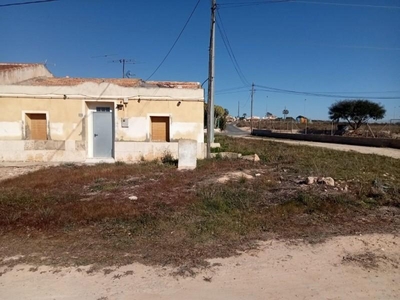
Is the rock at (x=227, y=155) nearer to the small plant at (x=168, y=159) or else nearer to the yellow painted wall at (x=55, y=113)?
the small plant at (x=168, y=159)

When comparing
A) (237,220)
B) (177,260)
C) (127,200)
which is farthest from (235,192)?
(177,260)

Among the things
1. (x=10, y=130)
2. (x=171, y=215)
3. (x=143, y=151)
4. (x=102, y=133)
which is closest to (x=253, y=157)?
(x=143, y=151)

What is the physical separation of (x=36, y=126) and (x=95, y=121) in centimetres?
259

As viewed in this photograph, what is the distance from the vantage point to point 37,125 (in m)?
12.0

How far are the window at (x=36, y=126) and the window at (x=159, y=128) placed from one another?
4.93 meters

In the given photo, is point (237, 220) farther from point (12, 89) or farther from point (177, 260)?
point (12, 89)

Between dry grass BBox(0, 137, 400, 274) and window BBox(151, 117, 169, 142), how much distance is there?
4438 mm

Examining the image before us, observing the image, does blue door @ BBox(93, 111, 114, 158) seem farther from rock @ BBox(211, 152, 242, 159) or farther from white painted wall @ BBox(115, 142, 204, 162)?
rock @ BBox(211, 152, 242, 159)

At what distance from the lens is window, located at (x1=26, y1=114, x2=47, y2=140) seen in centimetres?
1201

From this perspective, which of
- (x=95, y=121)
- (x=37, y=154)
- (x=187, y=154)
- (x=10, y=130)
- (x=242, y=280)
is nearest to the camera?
(x=242, y=280)

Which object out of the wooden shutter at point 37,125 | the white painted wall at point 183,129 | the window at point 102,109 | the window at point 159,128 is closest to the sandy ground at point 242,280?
the white painted wall at point 183,129

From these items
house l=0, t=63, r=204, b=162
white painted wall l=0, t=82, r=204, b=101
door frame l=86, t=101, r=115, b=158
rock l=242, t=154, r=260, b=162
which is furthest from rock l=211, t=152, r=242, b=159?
door frame l=86, t=101, r=115, b=158

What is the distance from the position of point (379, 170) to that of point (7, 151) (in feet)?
50.1

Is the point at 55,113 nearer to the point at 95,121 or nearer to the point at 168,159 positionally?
the point at 95,121
